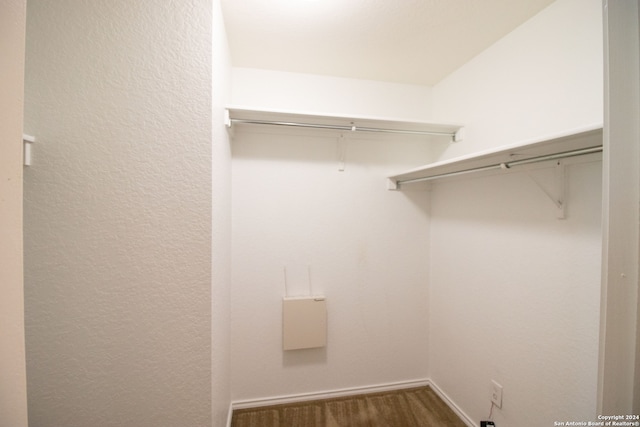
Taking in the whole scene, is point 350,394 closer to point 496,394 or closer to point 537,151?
point 496,394

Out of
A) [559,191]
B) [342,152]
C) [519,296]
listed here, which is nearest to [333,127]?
[342,152]

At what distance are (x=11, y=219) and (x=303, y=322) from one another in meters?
1.62

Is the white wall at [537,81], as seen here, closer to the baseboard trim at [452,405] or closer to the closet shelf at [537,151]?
the closet shelf at [537,151]

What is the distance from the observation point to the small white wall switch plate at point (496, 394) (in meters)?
1.42

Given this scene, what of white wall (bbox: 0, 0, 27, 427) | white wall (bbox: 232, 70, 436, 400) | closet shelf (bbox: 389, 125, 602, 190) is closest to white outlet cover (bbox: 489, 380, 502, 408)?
white wall (bbox: 232, 70, 436, 400)

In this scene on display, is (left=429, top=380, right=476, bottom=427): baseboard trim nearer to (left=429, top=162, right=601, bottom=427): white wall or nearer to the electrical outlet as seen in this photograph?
(left=429, top=162, right=601, bottom=427): white wall

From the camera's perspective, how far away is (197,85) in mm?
1048

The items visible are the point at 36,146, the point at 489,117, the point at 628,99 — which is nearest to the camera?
the point at 628,99

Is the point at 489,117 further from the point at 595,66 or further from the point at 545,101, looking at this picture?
the point at 595,66

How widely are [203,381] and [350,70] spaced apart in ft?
6.83

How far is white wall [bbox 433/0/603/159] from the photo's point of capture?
1035 millimetres

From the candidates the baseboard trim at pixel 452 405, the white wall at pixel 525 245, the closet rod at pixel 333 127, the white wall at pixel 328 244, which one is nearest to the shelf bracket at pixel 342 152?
the white wall at pixel 328 244

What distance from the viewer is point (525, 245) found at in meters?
1.30

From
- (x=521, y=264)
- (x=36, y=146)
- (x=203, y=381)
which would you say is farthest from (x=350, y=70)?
(x=203, y=381)
